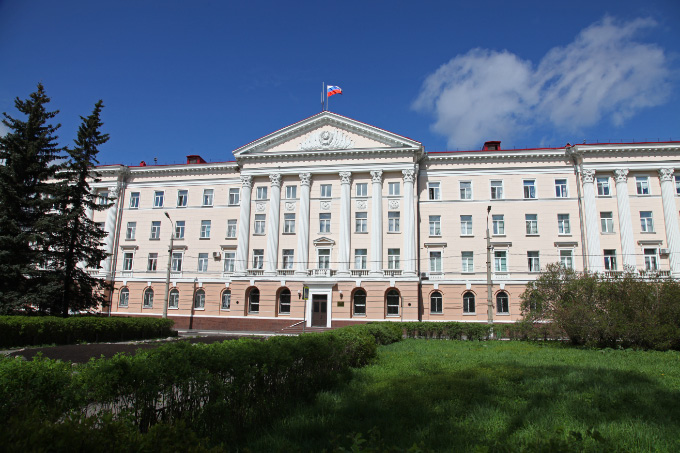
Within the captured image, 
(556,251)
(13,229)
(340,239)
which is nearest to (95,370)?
(13,229)

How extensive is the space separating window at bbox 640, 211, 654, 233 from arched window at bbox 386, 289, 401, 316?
20.5 meters

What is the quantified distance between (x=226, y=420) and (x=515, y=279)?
33117 mm

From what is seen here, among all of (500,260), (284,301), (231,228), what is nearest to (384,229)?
(500,260)

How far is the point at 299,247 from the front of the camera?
37.3 metres

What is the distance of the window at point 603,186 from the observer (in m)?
36.0

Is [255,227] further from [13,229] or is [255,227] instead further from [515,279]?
[515,279]

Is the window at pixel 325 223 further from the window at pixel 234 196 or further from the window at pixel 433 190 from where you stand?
the window at pixel 433 190

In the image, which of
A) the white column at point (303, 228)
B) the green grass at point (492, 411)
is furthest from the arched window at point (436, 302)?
the green grass at point (492, 411)

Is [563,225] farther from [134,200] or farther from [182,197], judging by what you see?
[134,200]

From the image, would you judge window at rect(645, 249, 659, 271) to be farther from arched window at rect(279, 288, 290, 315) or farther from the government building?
arched window at rect(279, 288, 290, 315)

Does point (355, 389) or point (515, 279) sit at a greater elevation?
point (515, 279)

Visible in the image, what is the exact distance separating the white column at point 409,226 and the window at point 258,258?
12.5 m

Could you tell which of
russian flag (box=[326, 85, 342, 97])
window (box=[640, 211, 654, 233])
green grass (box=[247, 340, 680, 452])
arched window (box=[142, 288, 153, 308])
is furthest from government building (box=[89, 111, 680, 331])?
green grass (box=[247, 340, 680, 452])

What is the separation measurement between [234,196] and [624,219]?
33.4 metres
